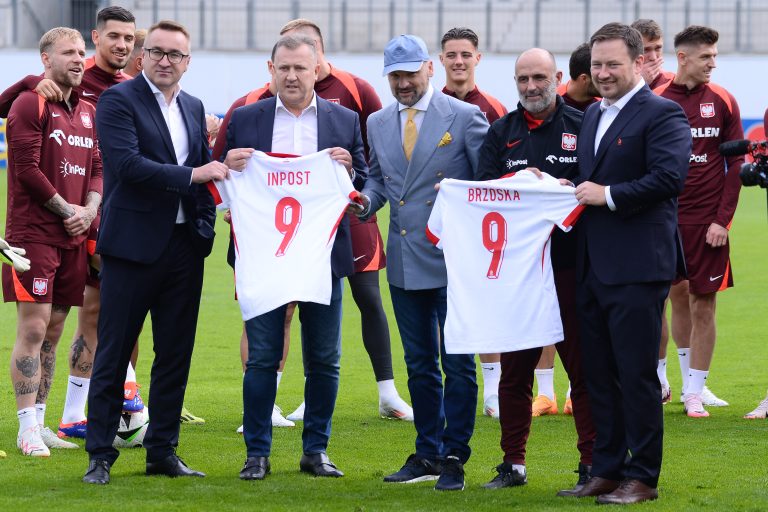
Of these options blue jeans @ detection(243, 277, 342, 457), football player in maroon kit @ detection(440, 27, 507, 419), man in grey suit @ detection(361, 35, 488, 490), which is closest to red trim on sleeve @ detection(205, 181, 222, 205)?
blue jeans @ detection(243, 277, 342, 457)

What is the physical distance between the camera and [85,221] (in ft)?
22.6

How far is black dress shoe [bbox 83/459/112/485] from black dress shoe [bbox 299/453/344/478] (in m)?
0.97

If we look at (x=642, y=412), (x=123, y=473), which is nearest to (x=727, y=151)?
(x=642, y=412)

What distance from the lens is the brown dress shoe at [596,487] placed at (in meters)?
5.62

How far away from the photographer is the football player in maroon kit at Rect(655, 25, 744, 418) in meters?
7.91

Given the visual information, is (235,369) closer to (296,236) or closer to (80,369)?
(80,369)

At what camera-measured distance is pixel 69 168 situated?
6.88m

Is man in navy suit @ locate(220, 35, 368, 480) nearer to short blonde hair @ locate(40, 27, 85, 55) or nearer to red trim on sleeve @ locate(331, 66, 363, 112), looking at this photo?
short blonde hair @ locate(40, 27, 85, 55)

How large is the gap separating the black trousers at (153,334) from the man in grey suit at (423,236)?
37.8 inches

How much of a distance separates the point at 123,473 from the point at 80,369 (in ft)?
3.95

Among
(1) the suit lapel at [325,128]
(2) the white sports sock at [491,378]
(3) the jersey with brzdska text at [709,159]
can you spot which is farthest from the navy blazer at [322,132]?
(3) the jersey with brzdska text at [709,159]

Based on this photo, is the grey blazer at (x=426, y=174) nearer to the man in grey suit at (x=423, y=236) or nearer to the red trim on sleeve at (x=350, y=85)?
the man in grey suit at (x=423, y=236)

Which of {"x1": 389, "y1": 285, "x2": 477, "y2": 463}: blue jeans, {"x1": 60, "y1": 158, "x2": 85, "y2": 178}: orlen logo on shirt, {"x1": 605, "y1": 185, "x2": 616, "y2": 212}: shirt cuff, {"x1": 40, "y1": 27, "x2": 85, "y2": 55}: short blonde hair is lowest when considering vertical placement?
{"x1": 389, "y1": 285, "x2": 477, "y2": 463}: blue jeans

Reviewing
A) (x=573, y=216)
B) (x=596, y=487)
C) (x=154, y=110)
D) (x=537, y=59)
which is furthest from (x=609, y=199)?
(x=154, y=110)
